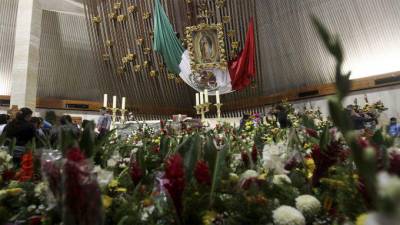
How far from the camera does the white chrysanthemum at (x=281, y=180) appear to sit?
1158 mm

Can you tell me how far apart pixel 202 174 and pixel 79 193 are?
0.37m

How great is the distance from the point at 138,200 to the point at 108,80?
1136cm

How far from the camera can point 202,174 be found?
1.09m

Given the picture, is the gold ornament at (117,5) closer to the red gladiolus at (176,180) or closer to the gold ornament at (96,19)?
the gold ornament at (96,19)

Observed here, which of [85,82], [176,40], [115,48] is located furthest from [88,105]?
[176,40]

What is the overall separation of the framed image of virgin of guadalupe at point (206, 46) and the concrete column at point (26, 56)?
4.08m

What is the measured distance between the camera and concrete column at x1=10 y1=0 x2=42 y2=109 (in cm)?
884

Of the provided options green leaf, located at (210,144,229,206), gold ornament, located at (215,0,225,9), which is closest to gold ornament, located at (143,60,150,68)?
gold ornament, located at (215,0,225,9)

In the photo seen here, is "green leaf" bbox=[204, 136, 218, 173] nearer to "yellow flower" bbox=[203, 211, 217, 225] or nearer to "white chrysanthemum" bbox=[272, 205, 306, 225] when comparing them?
"yellow flower" bbox=[203, 211, 217, 225]

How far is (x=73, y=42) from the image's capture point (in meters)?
13.6

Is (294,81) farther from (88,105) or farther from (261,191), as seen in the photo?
(261,191)

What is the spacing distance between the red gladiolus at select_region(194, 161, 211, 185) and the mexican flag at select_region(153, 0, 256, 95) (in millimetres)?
9588

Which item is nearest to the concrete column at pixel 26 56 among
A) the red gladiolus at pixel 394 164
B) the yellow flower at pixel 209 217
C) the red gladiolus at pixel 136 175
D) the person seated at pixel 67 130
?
the person seated at pixel 67 130

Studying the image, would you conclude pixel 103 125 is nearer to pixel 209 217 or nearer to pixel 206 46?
pixel 209 217
